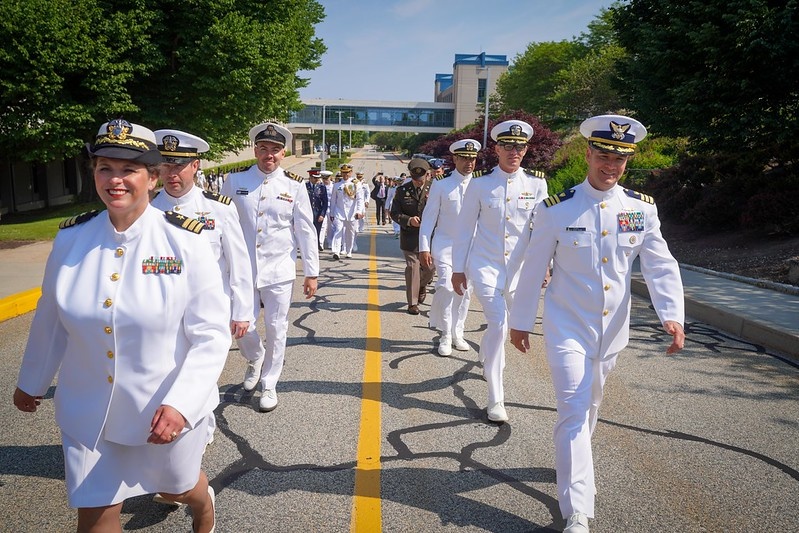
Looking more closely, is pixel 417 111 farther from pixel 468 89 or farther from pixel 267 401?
pixel 267 401

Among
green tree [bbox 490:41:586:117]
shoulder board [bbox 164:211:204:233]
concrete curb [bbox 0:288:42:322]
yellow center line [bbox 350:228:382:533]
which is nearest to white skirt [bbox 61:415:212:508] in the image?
shoulder board [bbox 164:211:204:233]

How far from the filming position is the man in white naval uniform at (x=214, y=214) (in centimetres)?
446

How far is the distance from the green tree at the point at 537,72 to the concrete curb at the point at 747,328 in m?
58.0

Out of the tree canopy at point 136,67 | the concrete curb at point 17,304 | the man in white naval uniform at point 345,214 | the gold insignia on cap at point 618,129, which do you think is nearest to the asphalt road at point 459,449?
the concrete curb at point 17,304

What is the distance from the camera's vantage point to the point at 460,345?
282 inches

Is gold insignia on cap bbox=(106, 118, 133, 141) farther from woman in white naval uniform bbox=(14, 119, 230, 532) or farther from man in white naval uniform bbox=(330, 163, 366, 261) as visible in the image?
man in white naval uniform bbox=(330, 163, 366, 261)

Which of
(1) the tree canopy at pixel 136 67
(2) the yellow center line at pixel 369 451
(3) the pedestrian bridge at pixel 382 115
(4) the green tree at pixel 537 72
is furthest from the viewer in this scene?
(3) the pedestrian bridge at pixel 382 115

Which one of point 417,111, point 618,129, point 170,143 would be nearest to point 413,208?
point 170,143

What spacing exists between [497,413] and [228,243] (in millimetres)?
2391

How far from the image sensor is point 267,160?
212 inches

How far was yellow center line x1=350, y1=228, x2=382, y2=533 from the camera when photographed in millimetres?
3521

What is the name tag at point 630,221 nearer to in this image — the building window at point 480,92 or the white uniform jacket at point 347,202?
the white uniform jacket at point 347,202

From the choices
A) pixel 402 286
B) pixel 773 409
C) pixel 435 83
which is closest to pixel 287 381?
pixel 773 409

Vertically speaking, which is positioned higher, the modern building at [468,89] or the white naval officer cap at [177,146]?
the modern building at [468,89]
